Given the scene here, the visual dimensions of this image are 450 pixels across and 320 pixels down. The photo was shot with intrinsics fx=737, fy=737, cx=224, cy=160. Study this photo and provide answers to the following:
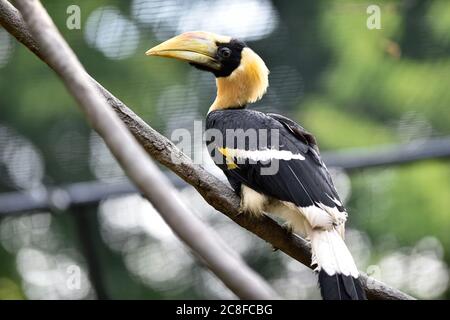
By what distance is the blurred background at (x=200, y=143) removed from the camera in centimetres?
332

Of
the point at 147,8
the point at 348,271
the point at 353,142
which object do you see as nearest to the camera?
the point at 348,271

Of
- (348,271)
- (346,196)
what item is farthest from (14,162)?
(348,271)

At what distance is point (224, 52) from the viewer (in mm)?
2381

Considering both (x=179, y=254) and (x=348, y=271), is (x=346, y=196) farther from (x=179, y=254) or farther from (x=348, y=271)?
(x=348, y=271)

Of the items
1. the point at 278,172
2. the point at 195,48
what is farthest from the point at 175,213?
the point at 195,48

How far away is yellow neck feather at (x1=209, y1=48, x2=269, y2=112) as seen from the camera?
2398 mm

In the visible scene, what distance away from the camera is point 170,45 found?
220 cm

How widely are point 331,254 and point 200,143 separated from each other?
5.54ft

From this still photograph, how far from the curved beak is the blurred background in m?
0.95

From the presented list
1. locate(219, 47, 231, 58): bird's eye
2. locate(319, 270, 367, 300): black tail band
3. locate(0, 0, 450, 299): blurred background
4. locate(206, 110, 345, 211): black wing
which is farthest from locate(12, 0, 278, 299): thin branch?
locate(0, 0, 450, 299): blurred background

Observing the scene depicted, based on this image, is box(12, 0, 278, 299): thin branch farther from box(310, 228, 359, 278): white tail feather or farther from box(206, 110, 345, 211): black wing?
box(206, 110, 345, 211): black wing

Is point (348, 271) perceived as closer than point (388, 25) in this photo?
Yes

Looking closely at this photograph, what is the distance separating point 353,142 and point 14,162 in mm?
1670

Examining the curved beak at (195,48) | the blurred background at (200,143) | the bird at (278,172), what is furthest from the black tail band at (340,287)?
the blurred background at (200,143)
